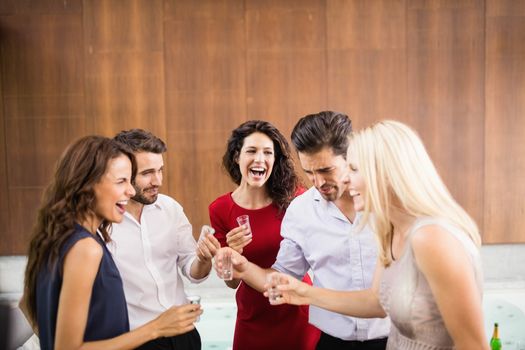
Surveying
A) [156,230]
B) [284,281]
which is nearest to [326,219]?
[284,281]

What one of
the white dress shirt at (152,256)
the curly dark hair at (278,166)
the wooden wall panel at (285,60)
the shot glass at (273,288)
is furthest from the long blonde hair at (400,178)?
the wooden wall panel at (285,60)

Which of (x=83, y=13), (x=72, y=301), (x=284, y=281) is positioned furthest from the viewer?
(x=83, y=13)

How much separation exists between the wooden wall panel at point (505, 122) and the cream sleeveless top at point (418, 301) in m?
3.95

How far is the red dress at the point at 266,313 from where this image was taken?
2.37 meters

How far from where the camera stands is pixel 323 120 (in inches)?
81.7

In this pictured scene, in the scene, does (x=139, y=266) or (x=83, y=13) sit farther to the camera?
(x=83, y=13)

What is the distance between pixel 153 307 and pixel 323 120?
3.35 ft

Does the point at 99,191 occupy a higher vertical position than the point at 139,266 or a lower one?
higher

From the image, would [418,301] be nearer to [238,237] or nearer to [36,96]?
[238,237]

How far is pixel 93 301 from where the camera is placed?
1388mm

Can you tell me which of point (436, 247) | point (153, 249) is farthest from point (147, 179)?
point (436, 247)

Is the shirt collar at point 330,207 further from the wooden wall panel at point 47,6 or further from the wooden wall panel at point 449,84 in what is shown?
the wooden wall panel at point 47,6

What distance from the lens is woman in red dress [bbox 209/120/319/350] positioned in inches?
93.6

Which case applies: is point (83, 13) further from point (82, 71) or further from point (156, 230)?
point (156, 230)
